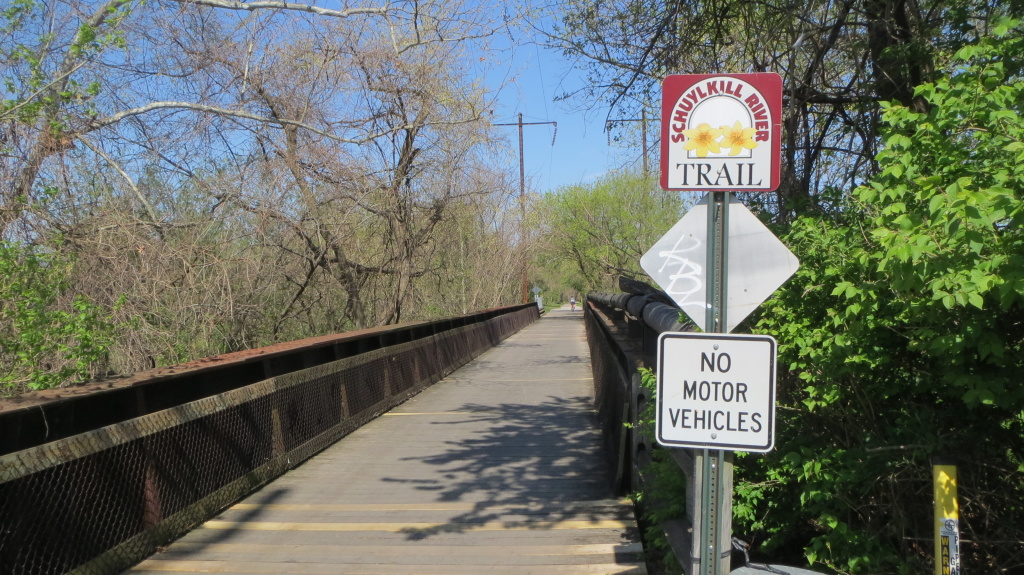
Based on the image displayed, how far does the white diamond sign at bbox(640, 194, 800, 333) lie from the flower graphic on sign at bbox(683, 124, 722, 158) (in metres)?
0.23

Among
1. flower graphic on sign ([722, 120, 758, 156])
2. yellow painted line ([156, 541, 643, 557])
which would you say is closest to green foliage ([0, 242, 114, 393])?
yellow painted line ([156, 541, 643, 557])

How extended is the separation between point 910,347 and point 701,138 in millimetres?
1362

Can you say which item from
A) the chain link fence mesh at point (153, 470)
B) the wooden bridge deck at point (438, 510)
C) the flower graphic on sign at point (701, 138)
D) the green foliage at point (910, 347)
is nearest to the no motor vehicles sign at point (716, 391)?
the green foliage at point (910, 347)

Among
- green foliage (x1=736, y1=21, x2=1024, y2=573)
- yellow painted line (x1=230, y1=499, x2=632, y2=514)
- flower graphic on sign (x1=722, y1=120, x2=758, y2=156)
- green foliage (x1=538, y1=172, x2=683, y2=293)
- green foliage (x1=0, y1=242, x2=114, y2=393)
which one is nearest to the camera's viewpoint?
green foliage (x1=736, y1=21, x2=1024, y2=573)

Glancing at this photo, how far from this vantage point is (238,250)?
40.3ft

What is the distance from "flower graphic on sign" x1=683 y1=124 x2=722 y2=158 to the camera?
392 cm

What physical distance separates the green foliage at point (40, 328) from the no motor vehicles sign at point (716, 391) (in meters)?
6.31

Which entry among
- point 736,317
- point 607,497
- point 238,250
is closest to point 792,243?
point 736,317

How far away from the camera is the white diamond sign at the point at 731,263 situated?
373cm

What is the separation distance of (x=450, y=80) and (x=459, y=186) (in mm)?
3136

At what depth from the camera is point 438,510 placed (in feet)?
23.8

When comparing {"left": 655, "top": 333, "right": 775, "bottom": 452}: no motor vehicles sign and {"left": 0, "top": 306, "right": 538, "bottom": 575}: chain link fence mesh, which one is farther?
{"left": 0, "top": 306, "right": 538, "bottom": 575}: chain link fence mesh

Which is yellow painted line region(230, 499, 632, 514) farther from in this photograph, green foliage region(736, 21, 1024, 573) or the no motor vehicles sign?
the no motor vehicles sign

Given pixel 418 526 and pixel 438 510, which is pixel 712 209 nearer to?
pixel 418 526
